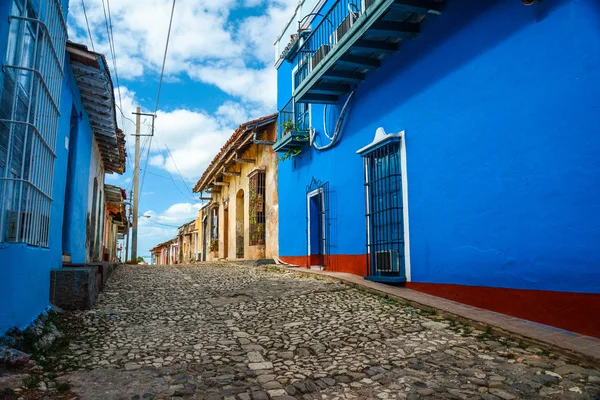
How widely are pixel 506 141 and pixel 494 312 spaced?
1892mm

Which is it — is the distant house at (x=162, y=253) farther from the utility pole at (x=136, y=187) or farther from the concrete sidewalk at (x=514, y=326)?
the concrete sidewalk at (x=514, y=326)

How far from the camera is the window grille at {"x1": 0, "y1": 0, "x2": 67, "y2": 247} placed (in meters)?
3.52

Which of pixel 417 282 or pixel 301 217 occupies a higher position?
pixel 301 217

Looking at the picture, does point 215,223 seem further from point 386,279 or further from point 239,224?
point 386,279

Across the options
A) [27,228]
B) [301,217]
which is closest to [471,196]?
[27,228]

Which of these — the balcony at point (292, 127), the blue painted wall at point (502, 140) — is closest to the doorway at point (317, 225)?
the balcony at point (292, 127)

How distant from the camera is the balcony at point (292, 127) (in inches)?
416

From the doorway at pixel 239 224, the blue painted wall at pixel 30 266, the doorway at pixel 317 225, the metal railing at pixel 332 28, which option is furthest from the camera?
the doorway at pixel 239 224

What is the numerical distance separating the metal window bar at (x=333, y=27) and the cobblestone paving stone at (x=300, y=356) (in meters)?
4.44

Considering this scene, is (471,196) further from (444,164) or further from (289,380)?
(289,380)

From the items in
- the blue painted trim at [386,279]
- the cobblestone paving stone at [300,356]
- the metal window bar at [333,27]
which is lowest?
the cobblestone paving stone at [300,356]

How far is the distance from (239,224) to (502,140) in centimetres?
1241

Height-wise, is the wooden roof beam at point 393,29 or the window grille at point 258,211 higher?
the wooden roof beam at point 393,29

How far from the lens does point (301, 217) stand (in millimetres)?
10875
